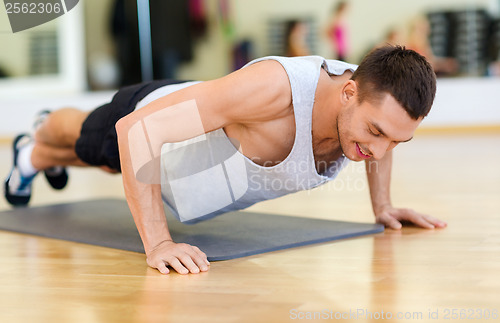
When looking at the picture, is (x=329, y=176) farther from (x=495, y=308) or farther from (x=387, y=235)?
(x=495, y=308)

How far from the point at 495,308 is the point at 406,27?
4.92m

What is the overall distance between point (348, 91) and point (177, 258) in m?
0.53

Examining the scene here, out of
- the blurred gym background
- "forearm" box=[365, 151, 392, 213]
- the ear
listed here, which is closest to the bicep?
the ear

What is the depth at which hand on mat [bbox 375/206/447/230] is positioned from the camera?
1861 millimetres

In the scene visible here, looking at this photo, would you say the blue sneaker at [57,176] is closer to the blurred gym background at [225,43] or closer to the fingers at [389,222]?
the fingers at [389,222]

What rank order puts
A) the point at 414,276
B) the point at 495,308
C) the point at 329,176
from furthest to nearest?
the point at 329,176 → the point at 414,276 → the point at 495,308

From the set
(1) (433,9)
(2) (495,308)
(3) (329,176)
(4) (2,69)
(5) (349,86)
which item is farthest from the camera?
(4) (2,69)

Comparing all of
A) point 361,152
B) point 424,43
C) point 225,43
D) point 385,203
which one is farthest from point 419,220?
point 225,43

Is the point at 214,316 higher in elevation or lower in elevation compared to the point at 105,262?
higher

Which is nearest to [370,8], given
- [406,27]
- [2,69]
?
[406,27]

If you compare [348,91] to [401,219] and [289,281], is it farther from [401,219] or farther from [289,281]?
[401,219]

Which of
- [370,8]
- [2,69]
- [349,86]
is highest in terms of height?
[349,86]

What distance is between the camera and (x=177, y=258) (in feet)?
4.74

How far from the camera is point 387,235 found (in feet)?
5.83
